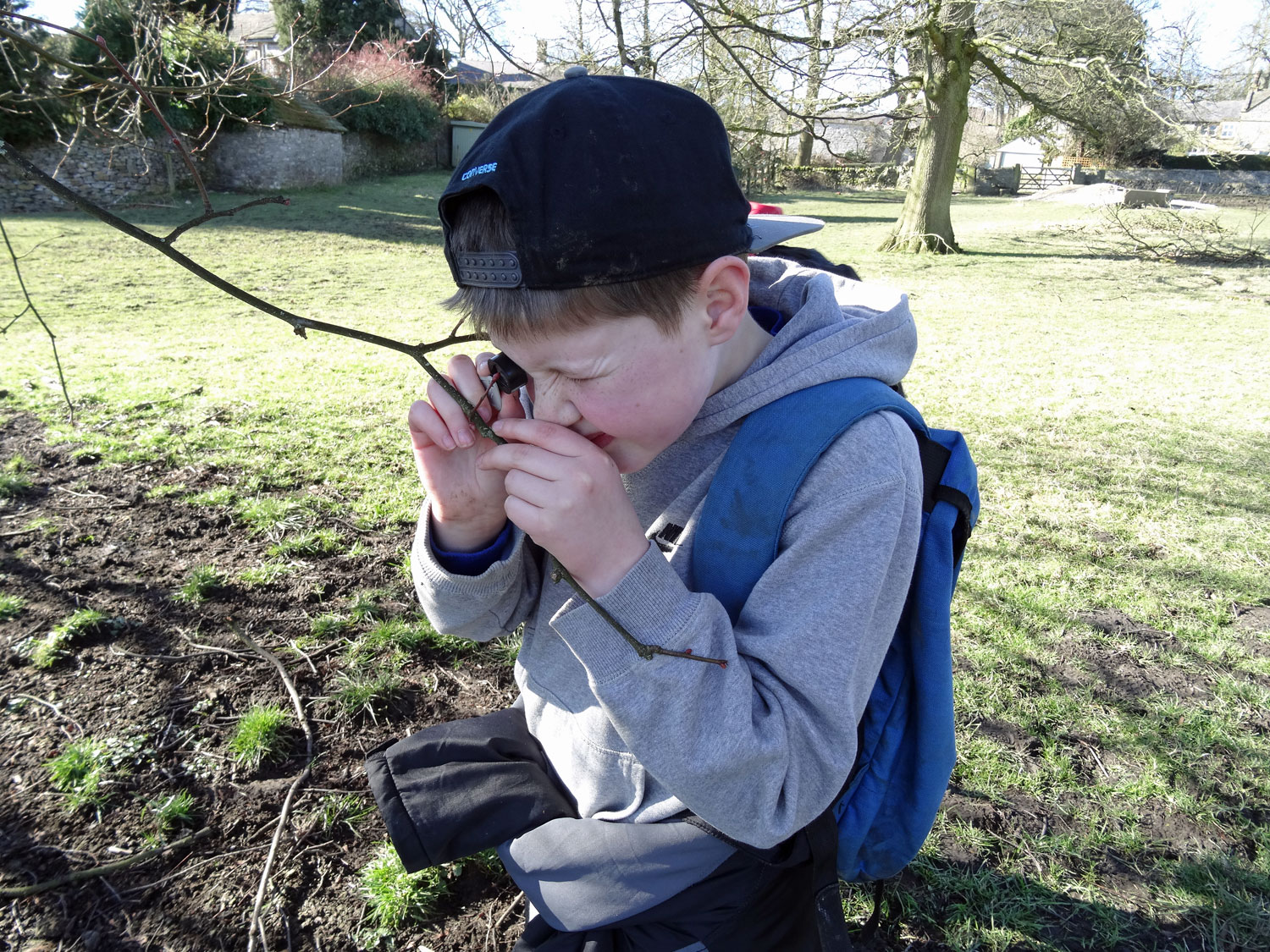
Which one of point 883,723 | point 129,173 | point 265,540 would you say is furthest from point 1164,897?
point 129,173

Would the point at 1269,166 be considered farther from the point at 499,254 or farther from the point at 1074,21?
the point at 499,254

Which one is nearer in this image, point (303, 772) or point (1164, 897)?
point (1164, 897)

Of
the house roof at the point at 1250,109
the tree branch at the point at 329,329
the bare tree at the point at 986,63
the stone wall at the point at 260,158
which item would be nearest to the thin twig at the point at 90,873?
the tree branch at the point at 329,329

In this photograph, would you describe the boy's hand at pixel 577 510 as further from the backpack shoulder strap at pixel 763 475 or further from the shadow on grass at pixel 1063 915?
the shadow on grass at pixel 1063 915

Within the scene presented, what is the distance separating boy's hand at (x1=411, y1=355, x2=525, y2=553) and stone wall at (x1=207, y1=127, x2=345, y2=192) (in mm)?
19630

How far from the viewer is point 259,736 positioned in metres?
2.40

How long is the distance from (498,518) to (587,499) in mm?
450

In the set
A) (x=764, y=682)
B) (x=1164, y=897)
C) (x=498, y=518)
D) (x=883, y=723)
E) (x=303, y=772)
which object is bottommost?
(x=1164, y=897)

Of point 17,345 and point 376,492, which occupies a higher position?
point 17,345

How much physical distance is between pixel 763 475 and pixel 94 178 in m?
19.0

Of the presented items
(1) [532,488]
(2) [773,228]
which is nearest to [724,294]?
(1) [532,488]

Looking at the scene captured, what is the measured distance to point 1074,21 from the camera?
11750mm

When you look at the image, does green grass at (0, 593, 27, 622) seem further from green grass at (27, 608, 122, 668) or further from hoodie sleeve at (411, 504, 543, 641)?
hoodie sleeve at (411, 504, 543, 641)

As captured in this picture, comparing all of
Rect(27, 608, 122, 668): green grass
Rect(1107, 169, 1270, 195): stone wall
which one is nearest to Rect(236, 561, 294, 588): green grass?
Rect(27, 608, 122, 668): green grass
